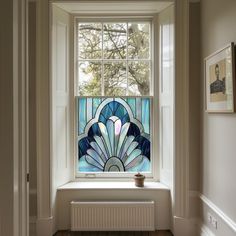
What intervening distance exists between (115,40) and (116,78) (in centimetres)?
45

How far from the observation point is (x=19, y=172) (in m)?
1.59

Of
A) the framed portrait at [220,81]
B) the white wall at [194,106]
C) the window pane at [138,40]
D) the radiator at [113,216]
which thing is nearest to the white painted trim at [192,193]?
the white wall at [194,106]

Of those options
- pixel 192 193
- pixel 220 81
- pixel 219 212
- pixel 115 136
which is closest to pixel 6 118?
pixel 220 81

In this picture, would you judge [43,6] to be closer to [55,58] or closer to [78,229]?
[55,58]

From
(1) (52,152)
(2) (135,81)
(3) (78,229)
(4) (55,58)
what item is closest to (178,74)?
(2) (135,81)

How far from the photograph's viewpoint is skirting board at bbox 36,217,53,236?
10.2 feet

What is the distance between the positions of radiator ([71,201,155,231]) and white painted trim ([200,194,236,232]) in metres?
0.56

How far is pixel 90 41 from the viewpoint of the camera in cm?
361

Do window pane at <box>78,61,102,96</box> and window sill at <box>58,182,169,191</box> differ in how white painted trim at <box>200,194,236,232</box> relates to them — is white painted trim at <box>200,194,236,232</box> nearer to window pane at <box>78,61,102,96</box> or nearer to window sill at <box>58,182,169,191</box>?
window sill at <box>58,182,169,191</box>

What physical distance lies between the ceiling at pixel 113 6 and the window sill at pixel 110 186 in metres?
1.94

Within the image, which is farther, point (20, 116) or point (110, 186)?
point (110, 186)

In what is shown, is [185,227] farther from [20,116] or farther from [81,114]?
[20,116]

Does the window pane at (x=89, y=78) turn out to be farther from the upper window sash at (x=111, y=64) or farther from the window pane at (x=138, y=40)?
the window pane at (x=138, y=40)

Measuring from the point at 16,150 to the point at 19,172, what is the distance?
0.41ft
